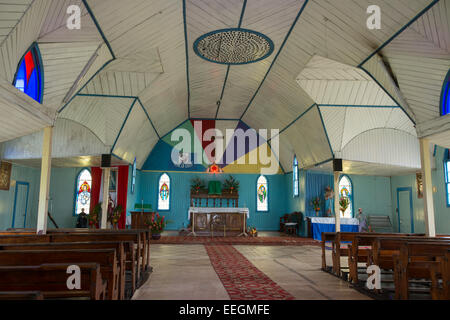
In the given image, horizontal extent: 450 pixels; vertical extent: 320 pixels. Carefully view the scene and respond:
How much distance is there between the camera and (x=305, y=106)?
10.4m

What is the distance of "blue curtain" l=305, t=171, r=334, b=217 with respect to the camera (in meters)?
13.5

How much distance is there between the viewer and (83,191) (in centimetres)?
1405

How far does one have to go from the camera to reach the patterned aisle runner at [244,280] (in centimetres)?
435

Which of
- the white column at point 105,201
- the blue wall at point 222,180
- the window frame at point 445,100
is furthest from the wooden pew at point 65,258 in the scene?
the blue wall at point 222,180

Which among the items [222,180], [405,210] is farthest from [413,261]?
[222,180]

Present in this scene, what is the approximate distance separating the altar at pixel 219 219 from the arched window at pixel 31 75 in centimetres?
770

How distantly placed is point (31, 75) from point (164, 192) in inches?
412

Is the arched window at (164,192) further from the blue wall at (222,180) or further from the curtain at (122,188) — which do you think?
the curtain at (122,188)

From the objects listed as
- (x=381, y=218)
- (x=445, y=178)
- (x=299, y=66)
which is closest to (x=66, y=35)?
(x=299, y=66)

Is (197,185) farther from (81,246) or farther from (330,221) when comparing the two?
(81,246)

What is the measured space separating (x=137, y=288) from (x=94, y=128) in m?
6.66

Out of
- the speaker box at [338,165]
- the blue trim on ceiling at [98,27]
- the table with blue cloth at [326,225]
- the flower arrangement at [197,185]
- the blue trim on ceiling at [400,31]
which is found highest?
the blue trim on ceiling at [98,27]

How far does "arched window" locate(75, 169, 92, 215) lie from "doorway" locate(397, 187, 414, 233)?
13.0m

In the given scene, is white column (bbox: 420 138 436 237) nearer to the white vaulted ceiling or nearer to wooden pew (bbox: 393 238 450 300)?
the white vaulted ceiling
